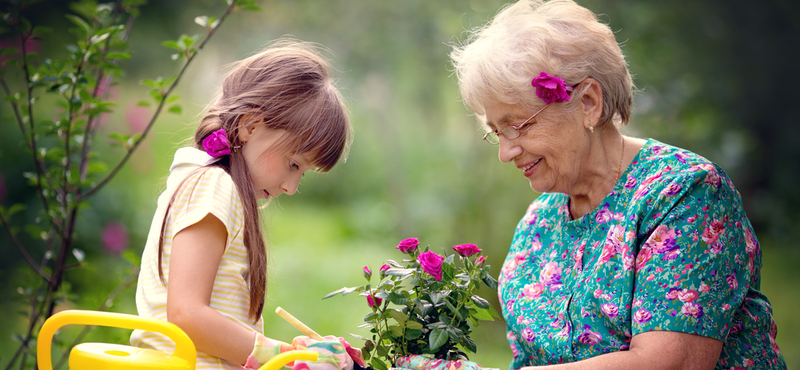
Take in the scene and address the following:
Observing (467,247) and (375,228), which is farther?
(375,228)

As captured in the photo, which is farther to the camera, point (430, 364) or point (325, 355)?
point (430, 364)

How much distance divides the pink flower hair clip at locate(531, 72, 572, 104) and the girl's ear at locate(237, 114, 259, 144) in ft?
2.59

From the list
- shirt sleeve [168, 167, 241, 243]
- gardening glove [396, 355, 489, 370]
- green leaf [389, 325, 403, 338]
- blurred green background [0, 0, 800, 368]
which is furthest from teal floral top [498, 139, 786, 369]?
blurred green background [0, 0, 800, 368]

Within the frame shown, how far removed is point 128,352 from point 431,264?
0.69 m

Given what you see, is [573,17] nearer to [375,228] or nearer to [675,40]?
[675,40]

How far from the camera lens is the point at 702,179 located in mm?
1466

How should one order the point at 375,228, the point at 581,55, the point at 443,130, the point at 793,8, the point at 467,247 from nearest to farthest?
the point at 467,247
the point at 581,55
the point at 793,8
the point at 443,130
the point at 375,228

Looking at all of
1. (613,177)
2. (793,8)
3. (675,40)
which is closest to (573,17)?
(613,177)

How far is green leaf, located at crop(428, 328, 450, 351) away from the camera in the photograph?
1.36 meters

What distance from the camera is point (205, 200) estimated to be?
4.42 feet

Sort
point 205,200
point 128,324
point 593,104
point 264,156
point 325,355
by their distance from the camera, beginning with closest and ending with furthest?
point 128,324 → point 325,355 → point 205,200 → point 264,156 → point 593,104

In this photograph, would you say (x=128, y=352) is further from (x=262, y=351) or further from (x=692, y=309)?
(x=692, y=309)

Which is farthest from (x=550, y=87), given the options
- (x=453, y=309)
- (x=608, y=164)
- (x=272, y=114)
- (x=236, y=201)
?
(x=236, y=201)

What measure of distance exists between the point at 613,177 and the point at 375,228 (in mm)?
4724
